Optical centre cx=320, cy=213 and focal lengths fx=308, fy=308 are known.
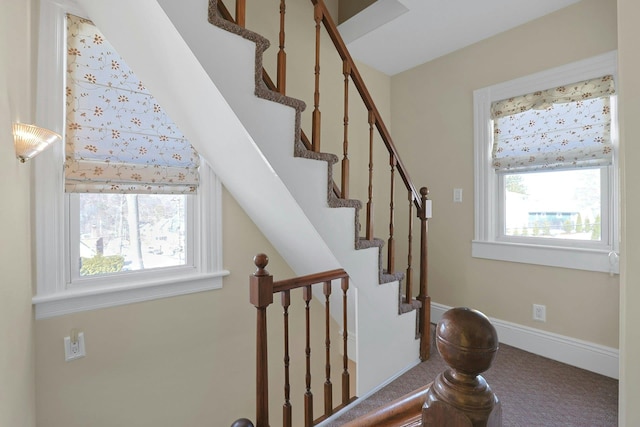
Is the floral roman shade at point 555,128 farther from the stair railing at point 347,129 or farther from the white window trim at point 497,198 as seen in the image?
the stair railing at point 347,129

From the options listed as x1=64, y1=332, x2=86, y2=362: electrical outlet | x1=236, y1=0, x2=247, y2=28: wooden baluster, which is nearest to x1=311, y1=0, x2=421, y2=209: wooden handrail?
x1=236, y1=0, x2=247, y2=28: wooden baluster

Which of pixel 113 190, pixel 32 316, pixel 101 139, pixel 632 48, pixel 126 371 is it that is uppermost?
pixel 632 48

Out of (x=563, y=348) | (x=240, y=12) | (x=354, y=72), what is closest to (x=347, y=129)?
(x=354, y=72)

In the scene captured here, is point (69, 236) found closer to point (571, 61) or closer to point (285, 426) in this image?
point (285, 426)

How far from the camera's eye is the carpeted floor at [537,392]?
1.62 m

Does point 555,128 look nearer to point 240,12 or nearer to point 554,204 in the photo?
point 554,204

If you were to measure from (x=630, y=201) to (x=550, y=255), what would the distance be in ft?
3.86

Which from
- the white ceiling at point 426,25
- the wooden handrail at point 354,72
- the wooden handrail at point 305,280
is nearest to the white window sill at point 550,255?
the wooden handrail at point 354,72

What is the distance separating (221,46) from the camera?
1247mm

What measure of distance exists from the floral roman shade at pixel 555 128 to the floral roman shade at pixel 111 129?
93.7 inches

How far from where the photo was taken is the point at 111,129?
5.73 feet

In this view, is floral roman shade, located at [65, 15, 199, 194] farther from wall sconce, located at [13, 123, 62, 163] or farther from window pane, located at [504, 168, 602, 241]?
window pane, located at [504, 168, 602, 241]

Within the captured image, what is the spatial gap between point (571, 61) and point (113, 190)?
304cm

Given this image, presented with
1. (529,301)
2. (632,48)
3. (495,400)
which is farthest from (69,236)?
(529,301)
